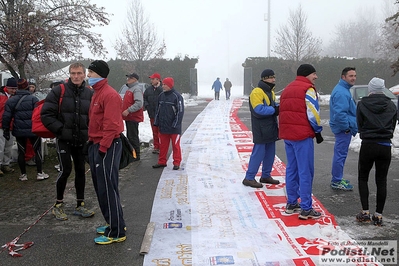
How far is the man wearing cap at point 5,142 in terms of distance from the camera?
7.39 meters

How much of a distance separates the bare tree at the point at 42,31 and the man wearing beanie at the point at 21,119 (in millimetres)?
1512

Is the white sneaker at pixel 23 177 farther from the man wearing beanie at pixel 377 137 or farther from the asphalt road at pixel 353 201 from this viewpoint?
the man wearing beanie at pixel 377 137

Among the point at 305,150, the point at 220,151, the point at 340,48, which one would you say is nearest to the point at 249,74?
the point at 220,151

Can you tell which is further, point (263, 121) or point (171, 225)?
point (263, 121)

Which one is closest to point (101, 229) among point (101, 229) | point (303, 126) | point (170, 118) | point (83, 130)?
point (101, 229)

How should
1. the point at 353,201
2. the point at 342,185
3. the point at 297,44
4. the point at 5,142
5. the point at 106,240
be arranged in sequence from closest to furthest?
the point at 106,240 < the point at 353,201 < the point at 342,185 < the point at 5,142 < the point at 297,44

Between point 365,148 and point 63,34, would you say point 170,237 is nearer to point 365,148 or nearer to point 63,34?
point 365,148

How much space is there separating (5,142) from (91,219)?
12.8 feet

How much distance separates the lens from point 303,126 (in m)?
4.90

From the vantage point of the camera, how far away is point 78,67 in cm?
495

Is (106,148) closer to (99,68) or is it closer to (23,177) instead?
(99,68)

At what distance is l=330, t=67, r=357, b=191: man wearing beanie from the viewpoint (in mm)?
5949

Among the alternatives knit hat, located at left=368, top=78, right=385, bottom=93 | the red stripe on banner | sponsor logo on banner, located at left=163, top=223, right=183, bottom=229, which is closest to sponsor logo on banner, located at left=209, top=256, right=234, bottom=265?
the red stripe on banner

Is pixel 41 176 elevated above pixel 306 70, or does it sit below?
below
